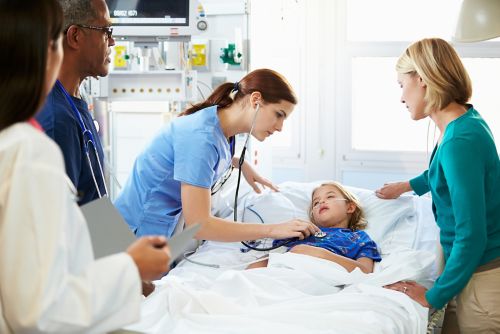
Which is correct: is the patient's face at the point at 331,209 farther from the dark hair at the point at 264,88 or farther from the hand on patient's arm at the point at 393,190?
the dark hair at the point at 264,88

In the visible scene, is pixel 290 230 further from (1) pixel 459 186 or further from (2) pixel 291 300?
(1) pixel 459 186

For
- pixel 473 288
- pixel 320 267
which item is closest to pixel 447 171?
pixel 473 288

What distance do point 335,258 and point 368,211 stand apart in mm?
606

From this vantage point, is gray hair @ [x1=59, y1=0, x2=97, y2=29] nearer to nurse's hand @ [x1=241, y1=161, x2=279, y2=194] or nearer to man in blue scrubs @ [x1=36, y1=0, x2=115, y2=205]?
man in blue scrubs @ [x1=36, y1=0, x2=115, y2=205]

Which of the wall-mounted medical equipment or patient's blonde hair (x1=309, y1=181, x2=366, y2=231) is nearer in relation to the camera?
patient's blonde hair (x1=309, y1=181, x2=366, y2=231)

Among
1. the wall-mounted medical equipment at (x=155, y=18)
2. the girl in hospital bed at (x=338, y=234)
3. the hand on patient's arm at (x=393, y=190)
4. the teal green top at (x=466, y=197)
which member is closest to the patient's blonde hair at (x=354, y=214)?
the girl in hospital bed at (x=338, y=234)

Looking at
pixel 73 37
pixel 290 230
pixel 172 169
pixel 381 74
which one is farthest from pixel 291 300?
pixel 381 74

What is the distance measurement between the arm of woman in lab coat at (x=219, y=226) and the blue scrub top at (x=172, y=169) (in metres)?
0.05

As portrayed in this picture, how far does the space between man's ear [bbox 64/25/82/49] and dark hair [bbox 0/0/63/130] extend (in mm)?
950

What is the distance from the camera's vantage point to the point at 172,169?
8.50 feet

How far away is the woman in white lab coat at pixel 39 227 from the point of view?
40.1 inches

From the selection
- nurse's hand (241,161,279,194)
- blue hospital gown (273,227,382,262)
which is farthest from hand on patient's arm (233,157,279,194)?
blue hospital gown (273,227,382,262)

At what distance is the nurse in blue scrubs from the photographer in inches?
96.8

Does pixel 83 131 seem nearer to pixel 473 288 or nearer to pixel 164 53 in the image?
pixel 473 288
